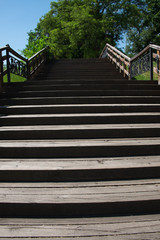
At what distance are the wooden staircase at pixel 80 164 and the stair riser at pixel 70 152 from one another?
15 millimetres

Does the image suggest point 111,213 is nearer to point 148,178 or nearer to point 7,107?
point 148,178

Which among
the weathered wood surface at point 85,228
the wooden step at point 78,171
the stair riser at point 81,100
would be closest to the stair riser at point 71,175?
the wooden step at point 78,171

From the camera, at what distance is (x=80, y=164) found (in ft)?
9.16

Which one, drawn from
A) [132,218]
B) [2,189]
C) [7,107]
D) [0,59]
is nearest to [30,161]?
[2,189]

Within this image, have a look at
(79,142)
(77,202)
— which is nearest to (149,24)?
(79,142)

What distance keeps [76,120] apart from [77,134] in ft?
1.45

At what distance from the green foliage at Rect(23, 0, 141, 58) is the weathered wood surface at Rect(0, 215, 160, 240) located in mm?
13948

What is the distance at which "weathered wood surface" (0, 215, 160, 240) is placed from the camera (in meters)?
1.93

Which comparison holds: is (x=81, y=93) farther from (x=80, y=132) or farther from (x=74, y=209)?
(x=74, y=209)

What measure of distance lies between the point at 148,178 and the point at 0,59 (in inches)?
176

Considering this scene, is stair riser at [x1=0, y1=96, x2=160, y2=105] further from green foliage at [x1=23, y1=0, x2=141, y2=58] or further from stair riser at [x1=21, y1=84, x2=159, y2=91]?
green foliage at [x1=23, y1=0, x2=141, y2=58]

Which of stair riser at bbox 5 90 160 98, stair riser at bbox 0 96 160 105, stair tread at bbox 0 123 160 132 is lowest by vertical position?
stair tread at bbox 0 123 160 132

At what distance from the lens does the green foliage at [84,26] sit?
1623 cm

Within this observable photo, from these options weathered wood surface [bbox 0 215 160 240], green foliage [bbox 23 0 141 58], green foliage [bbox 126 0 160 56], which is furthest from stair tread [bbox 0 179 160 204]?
green foliage [bbox 126 0 160 56]
